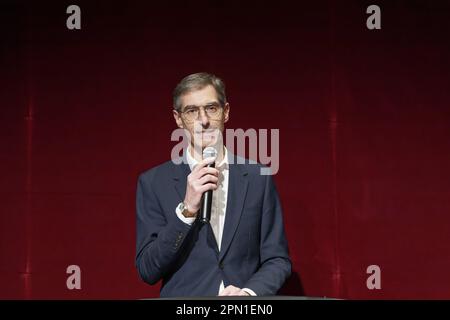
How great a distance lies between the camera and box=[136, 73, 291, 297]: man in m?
2.57

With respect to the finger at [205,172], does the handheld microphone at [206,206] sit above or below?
below

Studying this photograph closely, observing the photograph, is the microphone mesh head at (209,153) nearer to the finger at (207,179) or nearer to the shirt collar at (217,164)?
the finger at (207,179)

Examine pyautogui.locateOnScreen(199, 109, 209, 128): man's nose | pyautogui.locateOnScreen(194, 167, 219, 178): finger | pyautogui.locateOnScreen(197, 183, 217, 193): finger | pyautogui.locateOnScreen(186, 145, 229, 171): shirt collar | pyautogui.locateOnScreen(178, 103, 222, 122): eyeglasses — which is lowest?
pyautogui.locateOnScreen(197, 183, 217, 193): finger

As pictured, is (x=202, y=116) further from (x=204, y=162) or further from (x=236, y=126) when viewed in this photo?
(x=236, y=126)

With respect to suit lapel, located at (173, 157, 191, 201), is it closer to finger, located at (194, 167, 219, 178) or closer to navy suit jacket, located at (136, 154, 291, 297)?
navy suit jacket, located at (136, 154, 291, 297)

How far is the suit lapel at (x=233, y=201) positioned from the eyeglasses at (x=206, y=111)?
0.19 metres

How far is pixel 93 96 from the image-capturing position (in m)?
3.33

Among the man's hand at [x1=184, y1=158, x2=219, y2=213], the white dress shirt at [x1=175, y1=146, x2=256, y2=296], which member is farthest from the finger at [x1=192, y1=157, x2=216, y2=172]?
the white dress shirt at [x1=175, y1=146, x2=256, y2=296]

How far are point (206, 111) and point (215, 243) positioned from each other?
44 cm

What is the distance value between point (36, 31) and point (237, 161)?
3.76ft

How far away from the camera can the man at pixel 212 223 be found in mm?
Result: 2568

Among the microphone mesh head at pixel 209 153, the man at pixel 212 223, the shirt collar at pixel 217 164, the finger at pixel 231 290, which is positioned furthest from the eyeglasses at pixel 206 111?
the finger at pixel 231 290
